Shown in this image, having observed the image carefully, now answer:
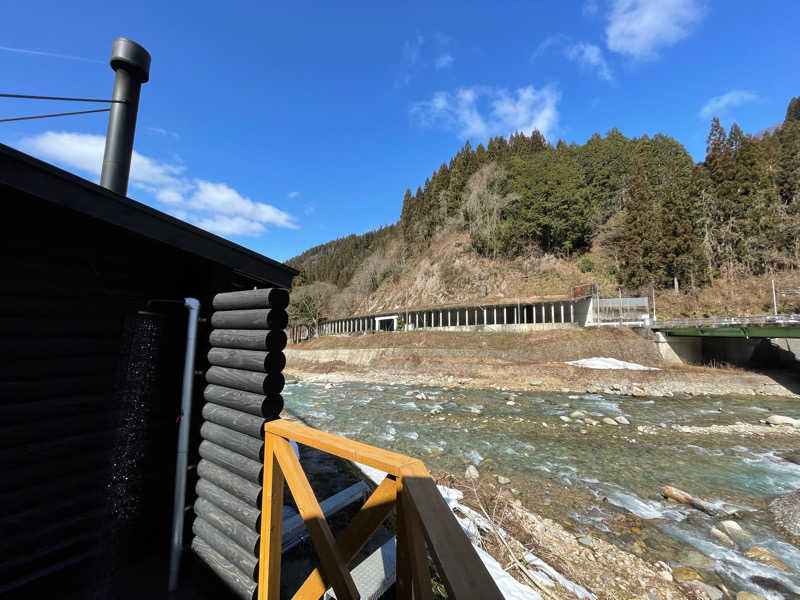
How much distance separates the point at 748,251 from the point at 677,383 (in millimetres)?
21196

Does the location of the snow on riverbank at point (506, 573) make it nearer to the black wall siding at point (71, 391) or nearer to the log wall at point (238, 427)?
the log wall at point (238, 427)

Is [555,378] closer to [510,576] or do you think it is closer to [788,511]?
[788,511]

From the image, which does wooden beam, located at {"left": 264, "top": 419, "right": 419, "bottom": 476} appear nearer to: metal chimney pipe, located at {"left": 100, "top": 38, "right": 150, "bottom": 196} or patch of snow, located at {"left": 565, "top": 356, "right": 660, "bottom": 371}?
metal chimney pipe, located at {"left": 100, "top": 38, "right": 150, "bottom": 196}

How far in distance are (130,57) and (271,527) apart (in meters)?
7.15

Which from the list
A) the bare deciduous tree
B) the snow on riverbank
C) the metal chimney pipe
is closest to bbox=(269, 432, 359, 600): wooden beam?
the snow on riverbank

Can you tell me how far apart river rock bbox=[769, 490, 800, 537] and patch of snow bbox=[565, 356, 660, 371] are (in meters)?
14.1

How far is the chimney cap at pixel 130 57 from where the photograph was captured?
16.3 ft

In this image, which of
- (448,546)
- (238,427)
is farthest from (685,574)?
(238,427)

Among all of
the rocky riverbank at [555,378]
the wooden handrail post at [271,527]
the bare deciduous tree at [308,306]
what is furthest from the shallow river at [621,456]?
the bare deciduous tree at [308,306]

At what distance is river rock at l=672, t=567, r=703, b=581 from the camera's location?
4398 millimetres

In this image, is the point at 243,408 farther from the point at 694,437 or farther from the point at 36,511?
the point at 694,437

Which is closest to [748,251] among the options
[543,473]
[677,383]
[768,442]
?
[677,383]

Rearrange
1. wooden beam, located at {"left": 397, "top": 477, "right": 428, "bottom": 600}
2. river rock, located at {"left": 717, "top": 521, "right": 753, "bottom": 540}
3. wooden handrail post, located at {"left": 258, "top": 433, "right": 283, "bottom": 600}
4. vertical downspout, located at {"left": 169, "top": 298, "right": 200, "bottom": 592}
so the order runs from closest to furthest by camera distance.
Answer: wooden beam, located at {"left": 397, "top": 477, "right": 428, "bottom": 600}, wooden handrail post, located at {"left": 258, "top": 433, "right": 283, "bottom": 600}, vertical downspout, located at {"left": 169, "top": 298, "right": 200, "bottom": 592}, river rock, located at {"left": 717, "top": 521, "right": 753, "bottom": 540}

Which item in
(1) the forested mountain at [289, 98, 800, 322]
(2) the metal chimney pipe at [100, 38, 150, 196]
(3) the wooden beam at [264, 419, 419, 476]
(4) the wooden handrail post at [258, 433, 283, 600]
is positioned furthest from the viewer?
(1) the forested mountain at [289, 98, 800, 322]
